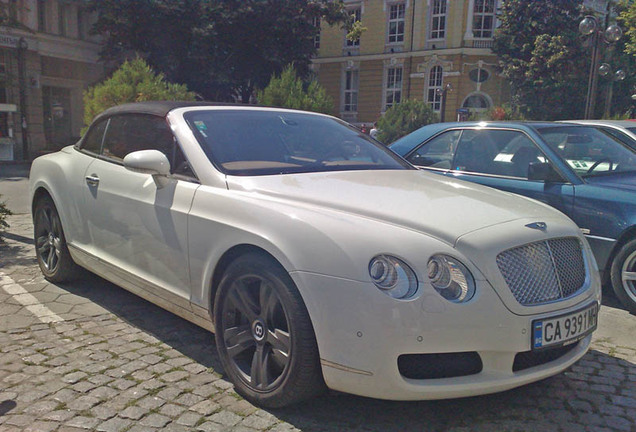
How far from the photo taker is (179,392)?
9.96ft

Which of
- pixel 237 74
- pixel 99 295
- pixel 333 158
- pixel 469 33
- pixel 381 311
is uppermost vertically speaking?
pixel 469 33

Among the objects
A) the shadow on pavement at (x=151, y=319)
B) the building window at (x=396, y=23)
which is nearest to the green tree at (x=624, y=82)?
the building window at (x=396, y=23)

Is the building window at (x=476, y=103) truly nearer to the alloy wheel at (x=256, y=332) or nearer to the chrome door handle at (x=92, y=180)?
the chrome door handle at (x=92, y=180)

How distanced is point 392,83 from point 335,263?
127ft

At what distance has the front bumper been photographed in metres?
2.36

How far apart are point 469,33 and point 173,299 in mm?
36015

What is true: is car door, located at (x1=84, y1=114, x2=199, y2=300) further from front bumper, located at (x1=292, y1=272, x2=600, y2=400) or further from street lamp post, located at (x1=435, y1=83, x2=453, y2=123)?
street lamp post, located at (x1=435, y1=83, x2=453, y2=123)

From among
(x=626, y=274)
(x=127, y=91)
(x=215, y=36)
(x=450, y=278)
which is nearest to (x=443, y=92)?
(x=215, y=36)

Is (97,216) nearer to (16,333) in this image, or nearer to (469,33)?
(16,333)

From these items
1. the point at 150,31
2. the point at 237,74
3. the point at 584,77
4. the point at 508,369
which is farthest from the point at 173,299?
the point at 584,77

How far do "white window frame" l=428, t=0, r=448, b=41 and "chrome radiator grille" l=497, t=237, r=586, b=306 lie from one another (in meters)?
36.4

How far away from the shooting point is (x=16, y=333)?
385 cm

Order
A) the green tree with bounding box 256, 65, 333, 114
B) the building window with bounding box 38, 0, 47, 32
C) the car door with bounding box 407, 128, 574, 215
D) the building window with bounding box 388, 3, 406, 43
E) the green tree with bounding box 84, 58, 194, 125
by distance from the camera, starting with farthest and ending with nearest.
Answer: the building window with bounding box 388, 3, 406, 43
the building window with bounding box 38, 0, 47, 32
the green tree with bounding box 256, 65, 333, 114
the green tree with bounding box 84, 58, 194, 125
the car door with bounding box 407, 128, 574, 215

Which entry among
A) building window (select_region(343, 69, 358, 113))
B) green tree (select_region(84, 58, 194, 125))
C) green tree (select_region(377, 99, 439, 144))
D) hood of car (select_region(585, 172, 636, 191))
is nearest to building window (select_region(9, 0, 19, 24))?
green tree (select_region(84, 58, 194, 125))
